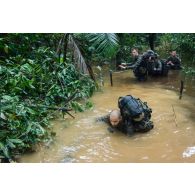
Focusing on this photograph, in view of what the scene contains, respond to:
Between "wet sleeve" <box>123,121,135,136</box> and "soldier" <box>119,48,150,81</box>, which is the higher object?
"soldier" <box>119,48,150,81</box>

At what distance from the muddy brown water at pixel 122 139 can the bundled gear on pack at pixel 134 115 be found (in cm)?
10

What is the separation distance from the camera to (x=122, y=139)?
4672 mm

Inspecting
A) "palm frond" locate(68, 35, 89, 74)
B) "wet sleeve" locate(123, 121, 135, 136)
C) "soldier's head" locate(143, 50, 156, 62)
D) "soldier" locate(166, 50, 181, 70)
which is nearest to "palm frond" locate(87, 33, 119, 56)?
"palm frond" locate(68, 35, 89, 74)

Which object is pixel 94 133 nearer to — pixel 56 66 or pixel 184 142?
pixel 184 142

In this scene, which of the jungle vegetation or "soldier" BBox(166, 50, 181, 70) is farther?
"soldier" BBox(166, 50, 181, 70)

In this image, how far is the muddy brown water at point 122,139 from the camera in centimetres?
419

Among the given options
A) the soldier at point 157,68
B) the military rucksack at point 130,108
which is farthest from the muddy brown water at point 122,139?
the soldier at point 157,68

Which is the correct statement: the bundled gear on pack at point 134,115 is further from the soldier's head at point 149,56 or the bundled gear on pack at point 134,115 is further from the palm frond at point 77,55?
the soldier's head at point 149,56

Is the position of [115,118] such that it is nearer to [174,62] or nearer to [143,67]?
[143,67]

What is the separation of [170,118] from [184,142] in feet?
2.77

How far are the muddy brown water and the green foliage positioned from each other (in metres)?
0.21

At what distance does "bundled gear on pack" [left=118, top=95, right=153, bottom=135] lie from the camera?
4543 millimetres

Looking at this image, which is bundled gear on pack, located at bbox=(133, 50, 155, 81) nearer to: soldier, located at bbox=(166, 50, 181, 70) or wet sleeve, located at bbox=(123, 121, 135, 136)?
soldier, located at bbox=(166, 50, 181, 70)
